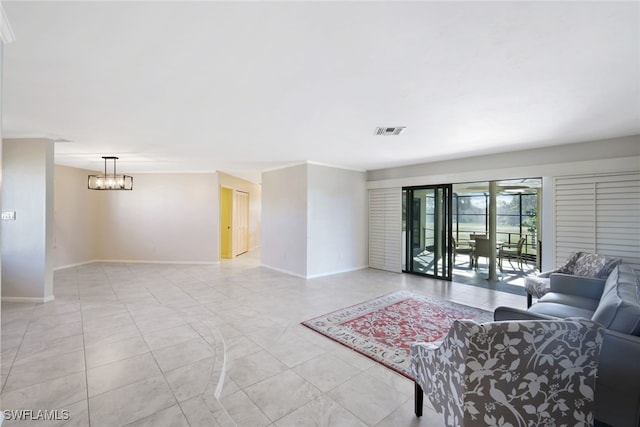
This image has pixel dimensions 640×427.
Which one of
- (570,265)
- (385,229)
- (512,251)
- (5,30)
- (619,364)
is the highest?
(5,30)

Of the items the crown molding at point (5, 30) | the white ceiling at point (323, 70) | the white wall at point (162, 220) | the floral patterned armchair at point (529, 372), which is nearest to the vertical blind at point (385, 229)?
the white ceiling at point (323, 70)

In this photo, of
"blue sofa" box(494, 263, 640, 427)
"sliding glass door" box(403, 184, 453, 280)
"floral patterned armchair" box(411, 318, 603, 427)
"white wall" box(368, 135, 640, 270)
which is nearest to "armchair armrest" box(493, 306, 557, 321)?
"blue sofa" box(494, 263, 640, 427)

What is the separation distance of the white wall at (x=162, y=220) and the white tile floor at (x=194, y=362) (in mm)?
2503

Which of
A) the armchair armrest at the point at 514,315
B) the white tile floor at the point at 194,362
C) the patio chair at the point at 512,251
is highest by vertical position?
the armchair armrest at the point at 514,315

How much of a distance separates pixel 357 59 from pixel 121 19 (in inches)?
56.5

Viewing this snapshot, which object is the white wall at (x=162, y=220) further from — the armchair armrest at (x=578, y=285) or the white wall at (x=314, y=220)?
the armchair armrest at (x=578, y=285)

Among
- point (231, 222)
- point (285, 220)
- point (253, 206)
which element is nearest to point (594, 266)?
point (285, 220)

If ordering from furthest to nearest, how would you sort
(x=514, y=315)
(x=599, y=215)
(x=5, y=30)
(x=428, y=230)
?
(x=428, y=230) → (x=599, y=215) → (x=514, y=315) → (x=5, y=30)

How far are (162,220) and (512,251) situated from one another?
10.1 metres

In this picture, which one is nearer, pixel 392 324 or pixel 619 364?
pixel 619 364

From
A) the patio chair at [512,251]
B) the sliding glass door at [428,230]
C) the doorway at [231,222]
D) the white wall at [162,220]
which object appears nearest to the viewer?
the sliding glass door at [428,230]

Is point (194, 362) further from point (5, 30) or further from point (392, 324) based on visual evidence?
point (5, 30)

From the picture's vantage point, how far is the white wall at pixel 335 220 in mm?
5719

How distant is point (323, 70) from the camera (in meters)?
2.02
